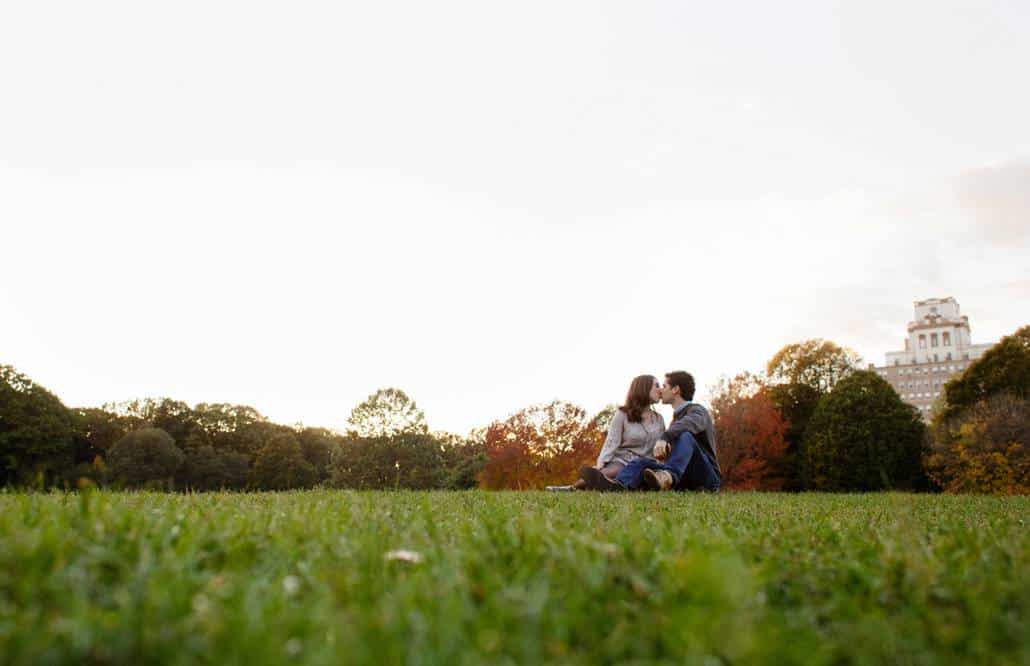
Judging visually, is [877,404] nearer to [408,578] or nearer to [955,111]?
[955,111]

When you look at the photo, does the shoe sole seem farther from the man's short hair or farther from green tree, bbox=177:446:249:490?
green tree, bbox=177:446:249:490

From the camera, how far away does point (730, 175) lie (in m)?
23.1

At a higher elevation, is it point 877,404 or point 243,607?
point 877,404

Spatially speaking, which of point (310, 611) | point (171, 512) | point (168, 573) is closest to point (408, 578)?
point (310, 611)

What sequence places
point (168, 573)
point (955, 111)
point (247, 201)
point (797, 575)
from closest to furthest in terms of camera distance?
point (168, 573), point (797, 575), point (955, 111), point (247, 201)

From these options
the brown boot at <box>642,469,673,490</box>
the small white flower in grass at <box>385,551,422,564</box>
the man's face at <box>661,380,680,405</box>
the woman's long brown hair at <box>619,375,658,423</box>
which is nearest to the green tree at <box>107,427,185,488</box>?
the woman's long brown hair at <box>619,375,658,423</box>

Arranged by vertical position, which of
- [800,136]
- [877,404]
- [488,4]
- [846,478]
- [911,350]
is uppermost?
[911,350]

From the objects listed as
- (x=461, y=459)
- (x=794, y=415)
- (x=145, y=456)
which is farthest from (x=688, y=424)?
(x=145, y=456)

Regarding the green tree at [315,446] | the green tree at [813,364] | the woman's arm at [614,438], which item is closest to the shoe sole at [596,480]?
the woman's arm at [614,438]

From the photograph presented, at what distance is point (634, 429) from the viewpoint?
45.4 ft

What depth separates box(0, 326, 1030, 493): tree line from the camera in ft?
119

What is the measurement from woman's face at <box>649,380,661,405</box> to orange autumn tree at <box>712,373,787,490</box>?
101ft

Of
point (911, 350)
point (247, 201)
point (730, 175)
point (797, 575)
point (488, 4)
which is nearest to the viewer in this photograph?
point (797, 575)

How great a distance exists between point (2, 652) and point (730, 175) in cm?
2376
